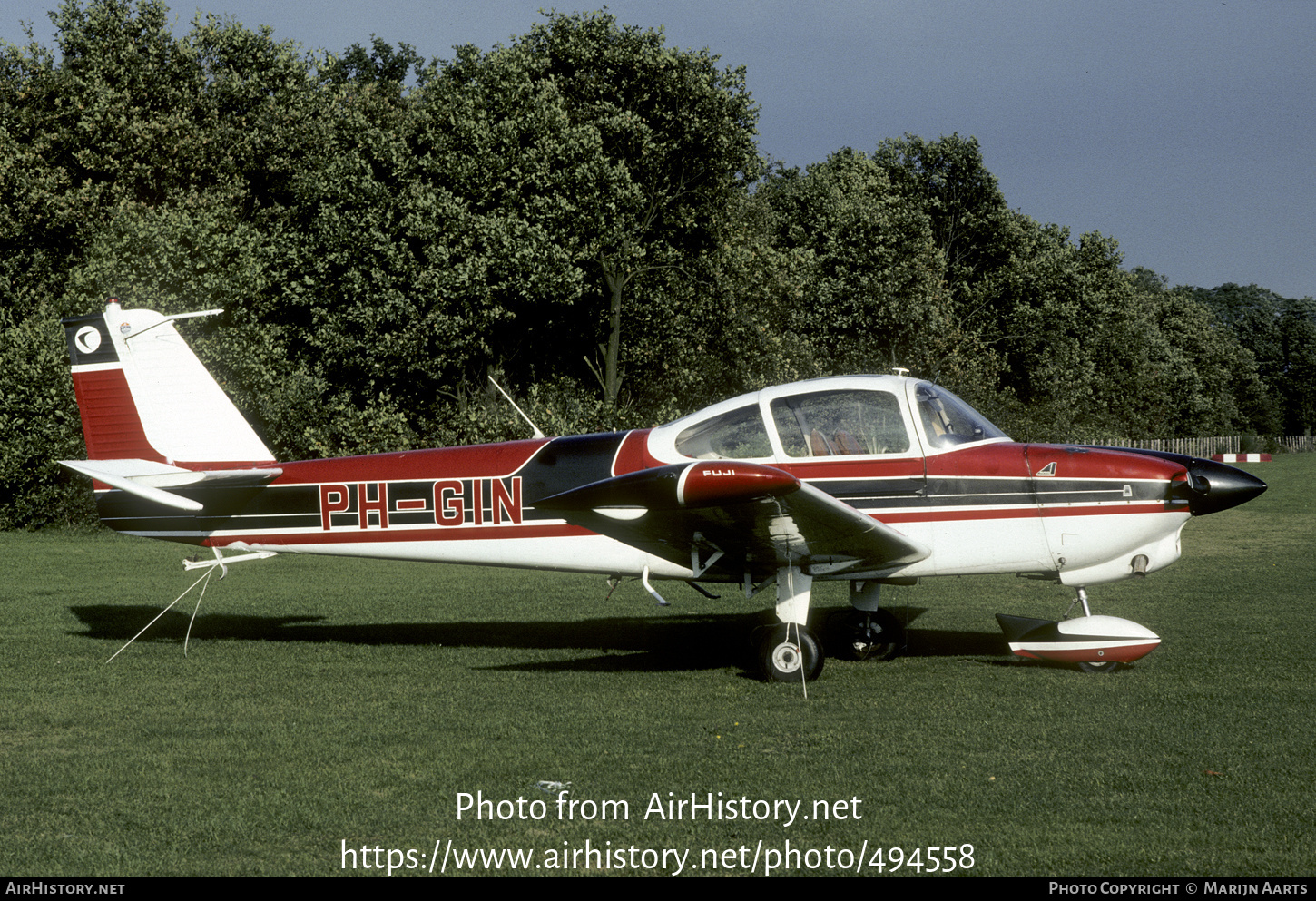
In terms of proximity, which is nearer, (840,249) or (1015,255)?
(840,249)

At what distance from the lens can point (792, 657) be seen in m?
8.23

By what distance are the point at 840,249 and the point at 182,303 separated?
19.2 m

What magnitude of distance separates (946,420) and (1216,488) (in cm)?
190

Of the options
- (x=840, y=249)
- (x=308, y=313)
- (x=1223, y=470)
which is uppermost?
A: (x=840, y=249)

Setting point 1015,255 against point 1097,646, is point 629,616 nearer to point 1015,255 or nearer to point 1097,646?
point 1097,646

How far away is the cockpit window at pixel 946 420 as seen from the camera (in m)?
8.42

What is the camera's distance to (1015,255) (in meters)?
44.2

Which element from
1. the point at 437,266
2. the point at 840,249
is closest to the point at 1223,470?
the point at 437,266

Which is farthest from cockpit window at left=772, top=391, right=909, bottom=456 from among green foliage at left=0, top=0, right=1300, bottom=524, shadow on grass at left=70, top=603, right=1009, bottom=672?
green foliage at left=0, top=0, right=1300, bottom=524

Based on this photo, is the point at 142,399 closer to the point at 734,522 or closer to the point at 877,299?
the point at 734,522

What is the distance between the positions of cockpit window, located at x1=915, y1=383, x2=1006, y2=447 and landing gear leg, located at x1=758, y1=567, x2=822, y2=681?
4.62ft

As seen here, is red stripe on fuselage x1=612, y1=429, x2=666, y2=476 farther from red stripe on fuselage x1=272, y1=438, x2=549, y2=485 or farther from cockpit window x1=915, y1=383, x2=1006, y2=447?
cockpit window x1=915, y1=383, x2=1006, y2=447

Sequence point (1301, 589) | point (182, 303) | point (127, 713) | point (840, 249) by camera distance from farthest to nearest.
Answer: point (840, 249) < point (182, 303) < point (1301, 589) < point (127, 713)

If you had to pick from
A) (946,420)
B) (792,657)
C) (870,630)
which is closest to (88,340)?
(792,657)
